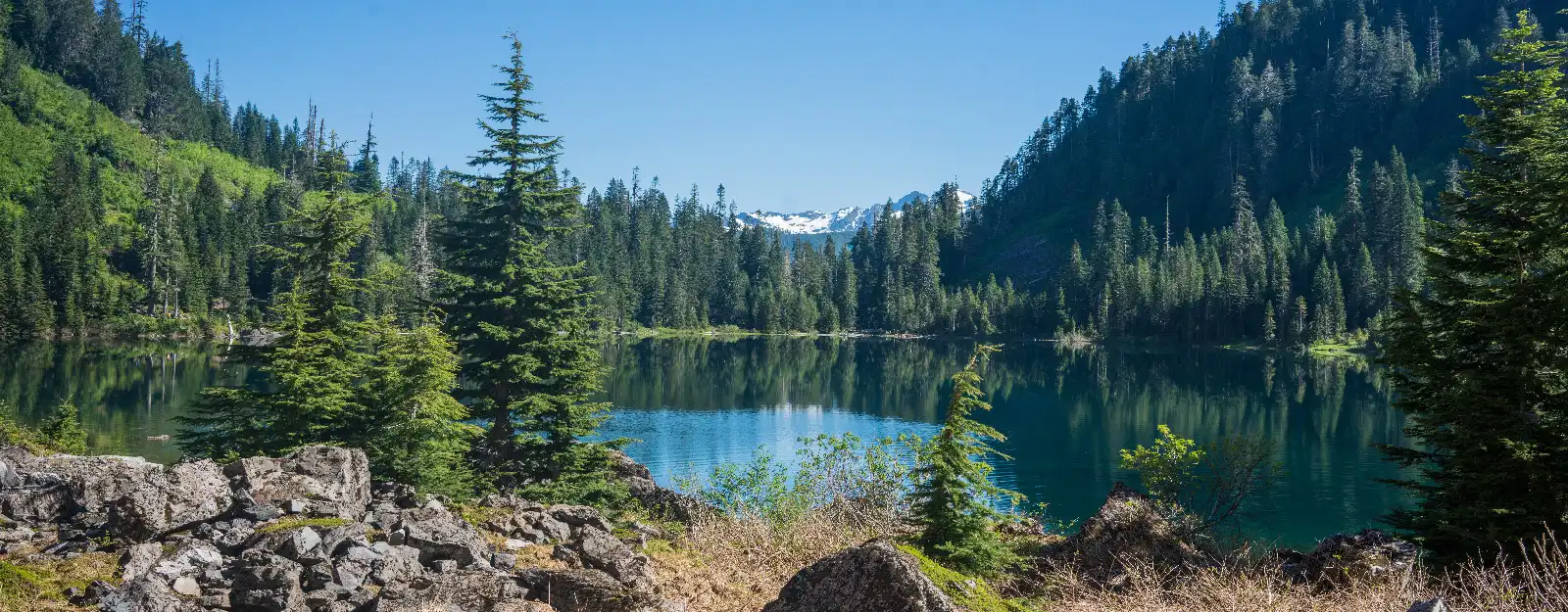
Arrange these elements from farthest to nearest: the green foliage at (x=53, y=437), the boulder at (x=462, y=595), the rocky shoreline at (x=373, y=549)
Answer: the green foliage at (x=53, y=437) → the rocky shoreline at (x=373, y=549) → the boulder at (x=462, y=595)

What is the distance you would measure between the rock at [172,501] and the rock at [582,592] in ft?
17.5

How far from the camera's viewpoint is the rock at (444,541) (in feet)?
35.2

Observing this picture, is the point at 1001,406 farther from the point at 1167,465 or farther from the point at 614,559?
the point at 614,559

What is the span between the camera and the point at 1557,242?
14.6m

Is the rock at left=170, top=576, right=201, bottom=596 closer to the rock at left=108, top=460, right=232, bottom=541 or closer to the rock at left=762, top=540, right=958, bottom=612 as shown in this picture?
the rock at left=108, top=460, right=232, bottom=541

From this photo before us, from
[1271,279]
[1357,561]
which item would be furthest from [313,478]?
[1271,279]

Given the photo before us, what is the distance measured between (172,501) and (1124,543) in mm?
13642

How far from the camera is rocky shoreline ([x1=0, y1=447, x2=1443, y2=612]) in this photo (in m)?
8.87

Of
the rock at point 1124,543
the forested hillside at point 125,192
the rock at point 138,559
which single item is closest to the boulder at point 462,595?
the rock at point 138,559

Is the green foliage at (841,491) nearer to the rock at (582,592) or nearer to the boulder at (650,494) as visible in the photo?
the boulder at (650,494)

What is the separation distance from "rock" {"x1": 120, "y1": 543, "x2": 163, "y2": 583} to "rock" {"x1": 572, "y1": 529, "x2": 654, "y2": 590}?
4.66m

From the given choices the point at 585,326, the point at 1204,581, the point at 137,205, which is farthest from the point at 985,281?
the point at 1204,581

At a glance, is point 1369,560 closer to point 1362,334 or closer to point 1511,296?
point 1511,296

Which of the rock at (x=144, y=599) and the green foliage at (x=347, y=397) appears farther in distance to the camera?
the green foliage at (x=347, y=397)
